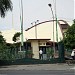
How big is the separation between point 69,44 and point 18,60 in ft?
20.9

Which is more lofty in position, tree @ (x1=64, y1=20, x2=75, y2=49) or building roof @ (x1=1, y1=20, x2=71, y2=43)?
building roof @ (x1=1, y1=20, x2=71, y2=43)

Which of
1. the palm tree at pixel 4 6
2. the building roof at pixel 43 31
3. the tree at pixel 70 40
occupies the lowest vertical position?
the tree at pixel 70 40

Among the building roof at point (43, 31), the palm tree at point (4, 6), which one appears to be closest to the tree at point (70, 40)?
the palm tree at point (4, 6)

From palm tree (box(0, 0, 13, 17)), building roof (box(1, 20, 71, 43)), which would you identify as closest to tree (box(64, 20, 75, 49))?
palm tree (box(0, 0, 13, 17))

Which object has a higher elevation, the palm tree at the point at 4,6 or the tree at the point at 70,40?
the palm tree at the point at 4,6

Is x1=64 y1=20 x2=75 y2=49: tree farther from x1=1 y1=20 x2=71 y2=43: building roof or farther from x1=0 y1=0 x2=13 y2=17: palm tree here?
x1=1 y1=20 x2=71 y2=43: building roof

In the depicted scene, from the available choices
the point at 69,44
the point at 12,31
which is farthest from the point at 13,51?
the point at 12,31

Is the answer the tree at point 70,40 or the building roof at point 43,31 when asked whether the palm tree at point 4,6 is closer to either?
the tree at point 70,40

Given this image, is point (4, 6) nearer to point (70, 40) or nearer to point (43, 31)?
point (70, 40)

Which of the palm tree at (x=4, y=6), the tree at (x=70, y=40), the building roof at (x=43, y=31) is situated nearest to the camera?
the palm tree at (x=4, y=6)

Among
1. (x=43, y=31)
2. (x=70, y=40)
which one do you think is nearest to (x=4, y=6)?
(x=70, y=40)

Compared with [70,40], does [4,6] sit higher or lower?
higher

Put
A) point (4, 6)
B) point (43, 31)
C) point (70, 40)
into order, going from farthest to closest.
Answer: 1. point (43, 31)
2. point (70, 40)
3. point (4, 6)

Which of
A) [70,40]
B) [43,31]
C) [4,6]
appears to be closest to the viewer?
[4,6]
